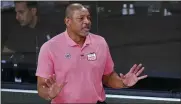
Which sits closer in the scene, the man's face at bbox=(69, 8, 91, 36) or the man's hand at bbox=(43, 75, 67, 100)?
the man's hand at bbox=(43, 75, 67, 100)

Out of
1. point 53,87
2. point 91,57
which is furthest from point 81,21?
point 53,87

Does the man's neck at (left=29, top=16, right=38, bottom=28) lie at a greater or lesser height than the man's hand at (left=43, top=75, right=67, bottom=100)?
greater

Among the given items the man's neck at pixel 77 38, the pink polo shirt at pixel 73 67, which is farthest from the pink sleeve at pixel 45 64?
the man's neck at pixel 77 38

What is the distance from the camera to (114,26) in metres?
4.66

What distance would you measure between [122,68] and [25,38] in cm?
119

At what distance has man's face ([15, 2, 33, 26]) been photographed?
479cm

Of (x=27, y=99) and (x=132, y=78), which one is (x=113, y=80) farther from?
(x=27, y=99)

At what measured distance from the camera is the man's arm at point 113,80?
3.25 m

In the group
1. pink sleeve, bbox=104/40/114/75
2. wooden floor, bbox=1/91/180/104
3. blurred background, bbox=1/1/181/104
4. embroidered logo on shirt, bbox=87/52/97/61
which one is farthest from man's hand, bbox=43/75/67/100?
wooden floor, bbox=1/91/180/104

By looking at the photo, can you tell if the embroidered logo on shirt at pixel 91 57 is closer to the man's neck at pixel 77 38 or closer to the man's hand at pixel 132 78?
the man's neck at pixel 77 38

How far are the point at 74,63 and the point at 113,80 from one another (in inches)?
17.4

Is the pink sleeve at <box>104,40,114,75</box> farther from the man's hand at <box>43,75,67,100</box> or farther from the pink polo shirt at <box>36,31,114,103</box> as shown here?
the man's hand at <box>43,75,67,100</box>

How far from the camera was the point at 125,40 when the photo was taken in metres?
4.68

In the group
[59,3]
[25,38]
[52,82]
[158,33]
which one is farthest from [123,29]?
[52,82]
